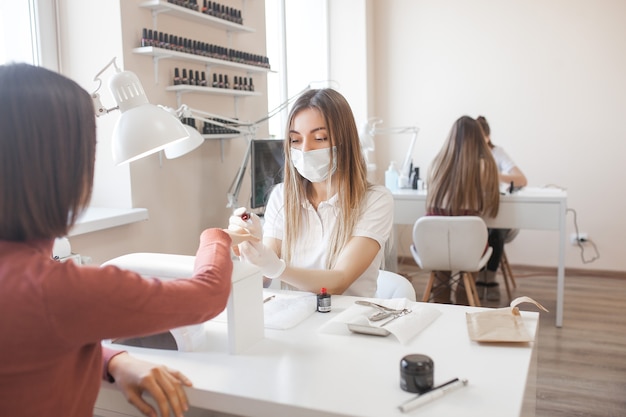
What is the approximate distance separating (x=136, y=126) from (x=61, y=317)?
60cm

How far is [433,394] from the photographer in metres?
0.97

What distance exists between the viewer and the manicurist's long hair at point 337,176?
1.81m

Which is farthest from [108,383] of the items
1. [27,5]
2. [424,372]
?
[27,5]

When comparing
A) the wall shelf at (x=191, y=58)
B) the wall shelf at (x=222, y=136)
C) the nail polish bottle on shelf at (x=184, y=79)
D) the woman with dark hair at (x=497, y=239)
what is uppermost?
the wall shelf at (x=191, y=58)

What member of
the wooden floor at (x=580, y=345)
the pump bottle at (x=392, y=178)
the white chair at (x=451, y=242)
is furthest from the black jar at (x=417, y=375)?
the pump bottle at (x=392, y=178)

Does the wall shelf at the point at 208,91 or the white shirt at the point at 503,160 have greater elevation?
the wall shelf at the point at 208,91

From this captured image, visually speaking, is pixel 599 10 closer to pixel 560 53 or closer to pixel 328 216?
pixel 560 53

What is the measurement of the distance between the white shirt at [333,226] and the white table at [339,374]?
0.50m

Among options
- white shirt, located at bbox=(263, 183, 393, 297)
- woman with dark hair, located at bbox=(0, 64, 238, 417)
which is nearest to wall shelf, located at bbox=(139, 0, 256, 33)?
white shirt, located at bbox=(263, 183, 393, 297)

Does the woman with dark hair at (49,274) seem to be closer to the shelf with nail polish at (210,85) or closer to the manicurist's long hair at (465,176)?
the shelf with nail polish at (210,85)

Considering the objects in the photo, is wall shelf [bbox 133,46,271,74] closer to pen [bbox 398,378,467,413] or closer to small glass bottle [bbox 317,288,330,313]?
small glass bottle [bbox 317,288,330,313]

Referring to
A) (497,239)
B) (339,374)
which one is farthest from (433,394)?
(497,239)

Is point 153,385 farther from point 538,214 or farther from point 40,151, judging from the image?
point 538,214

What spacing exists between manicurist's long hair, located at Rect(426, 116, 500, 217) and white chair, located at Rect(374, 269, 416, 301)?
4.55 ft
